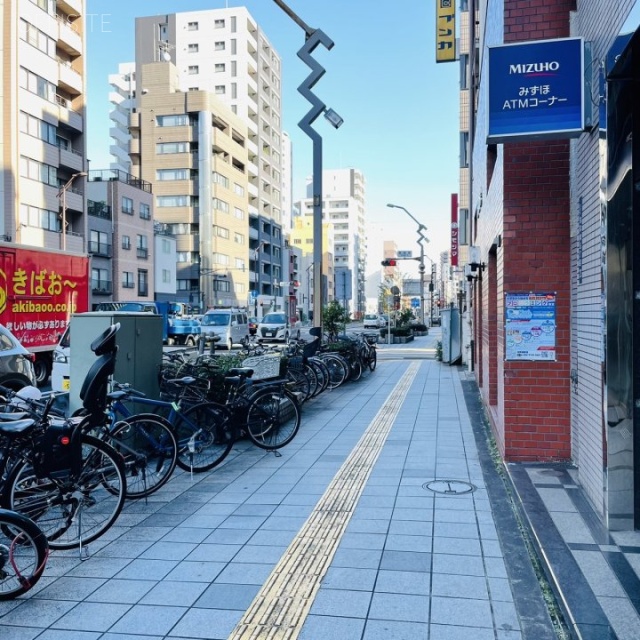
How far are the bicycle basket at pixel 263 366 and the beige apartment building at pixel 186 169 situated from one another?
1994 inches

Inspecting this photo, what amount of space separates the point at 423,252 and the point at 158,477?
27.2 m

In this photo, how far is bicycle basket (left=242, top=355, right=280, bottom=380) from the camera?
28.8ft

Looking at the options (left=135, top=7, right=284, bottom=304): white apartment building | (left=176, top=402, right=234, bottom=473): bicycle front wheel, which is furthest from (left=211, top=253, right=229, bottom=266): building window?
(left=176, top=402, right=234, bottom=473): bicycle front wheel

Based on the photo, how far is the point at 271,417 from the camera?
24.9 feet

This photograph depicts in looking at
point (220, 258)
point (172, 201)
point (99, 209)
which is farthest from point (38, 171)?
point (220, 258)

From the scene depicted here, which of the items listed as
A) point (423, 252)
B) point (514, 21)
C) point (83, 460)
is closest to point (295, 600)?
point (83, 460)

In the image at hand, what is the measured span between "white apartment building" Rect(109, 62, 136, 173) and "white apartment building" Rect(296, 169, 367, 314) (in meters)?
56.5

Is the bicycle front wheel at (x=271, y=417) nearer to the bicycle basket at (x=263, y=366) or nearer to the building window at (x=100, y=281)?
the bicycle basket at (x=263, y=366)

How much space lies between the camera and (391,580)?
3922 millimetres

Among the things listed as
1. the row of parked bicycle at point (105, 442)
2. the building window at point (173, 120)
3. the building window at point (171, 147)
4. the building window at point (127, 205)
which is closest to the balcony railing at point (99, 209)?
the building window at point (127, 205)

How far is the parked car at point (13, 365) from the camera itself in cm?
1013

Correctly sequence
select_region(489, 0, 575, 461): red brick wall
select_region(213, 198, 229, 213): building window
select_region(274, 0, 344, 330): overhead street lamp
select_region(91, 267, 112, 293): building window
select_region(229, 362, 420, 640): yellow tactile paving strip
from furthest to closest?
select_region(213, 198, 229, 213): building window, select_region(91, 267, 112, 293): building window, select_region(274, 0, 344, 330): overhead street lamp, select_region(489, 0, 575, 461): red brick wall, select_region(229, 362, 420, 640): yellow tactile paving strip

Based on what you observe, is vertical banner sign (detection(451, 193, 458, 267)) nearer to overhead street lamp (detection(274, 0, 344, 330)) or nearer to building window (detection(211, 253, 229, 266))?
overhead street lamp (detection(274, 0, 344, 330))

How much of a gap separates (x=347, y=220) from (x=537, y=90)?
130 m
